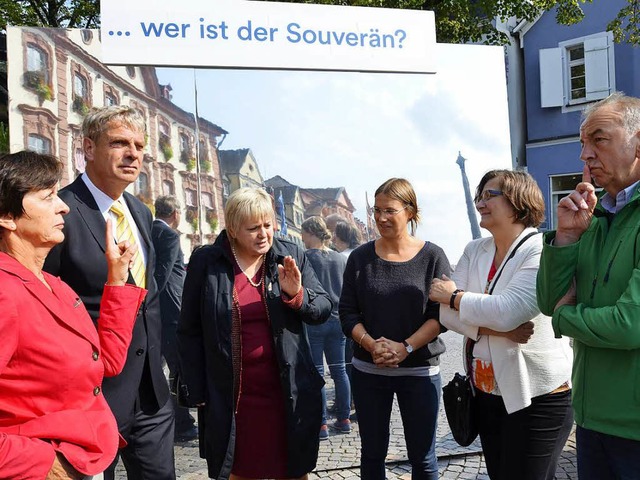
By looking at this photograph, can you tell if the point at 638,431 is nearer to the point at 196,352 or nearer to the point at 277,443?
the point at 277,443

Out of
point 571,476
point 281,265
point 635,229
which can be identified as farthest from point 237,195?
point 571,476

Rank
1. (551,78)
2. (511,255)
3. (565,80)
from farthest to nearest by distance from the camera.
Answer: (565,80), (551,78), (511,255)

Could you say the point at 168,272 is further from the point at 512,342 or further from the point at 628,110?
the point at 628,110

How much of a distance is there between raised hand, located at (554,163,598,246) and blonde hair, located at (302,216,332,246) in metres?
2.06

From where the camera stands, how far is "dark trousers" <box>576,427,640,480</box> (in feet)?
6.19

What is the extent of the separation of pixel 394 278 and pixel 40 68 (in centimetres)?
230

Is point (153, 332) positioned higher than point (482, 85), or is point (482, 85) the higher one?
point (482, 85)

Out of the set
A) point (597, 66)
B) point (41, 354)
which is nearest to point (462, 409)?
point (41, 354)

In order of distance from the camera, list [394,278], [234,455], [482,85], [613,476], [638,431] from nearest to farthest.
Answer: [638,431]
[613,476]
[234,455]
[394,278]
[482,85]

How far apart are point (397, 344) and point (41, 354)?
5.72 feet

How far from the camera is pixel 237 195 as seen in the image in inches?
117

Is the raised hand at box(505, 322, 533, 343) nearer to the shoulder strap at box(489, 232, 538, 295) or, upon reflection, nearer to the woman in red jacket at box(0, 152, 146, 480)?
the shoulder strap at box(489, 232, 538, 295)

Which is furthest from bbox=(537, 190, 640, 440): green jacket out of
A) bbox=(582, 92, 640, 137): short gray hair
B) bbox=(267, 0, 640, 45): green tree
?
bbox=(267, 0, 640, 45): green tree

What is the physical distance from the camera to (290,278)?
9.26 feet
